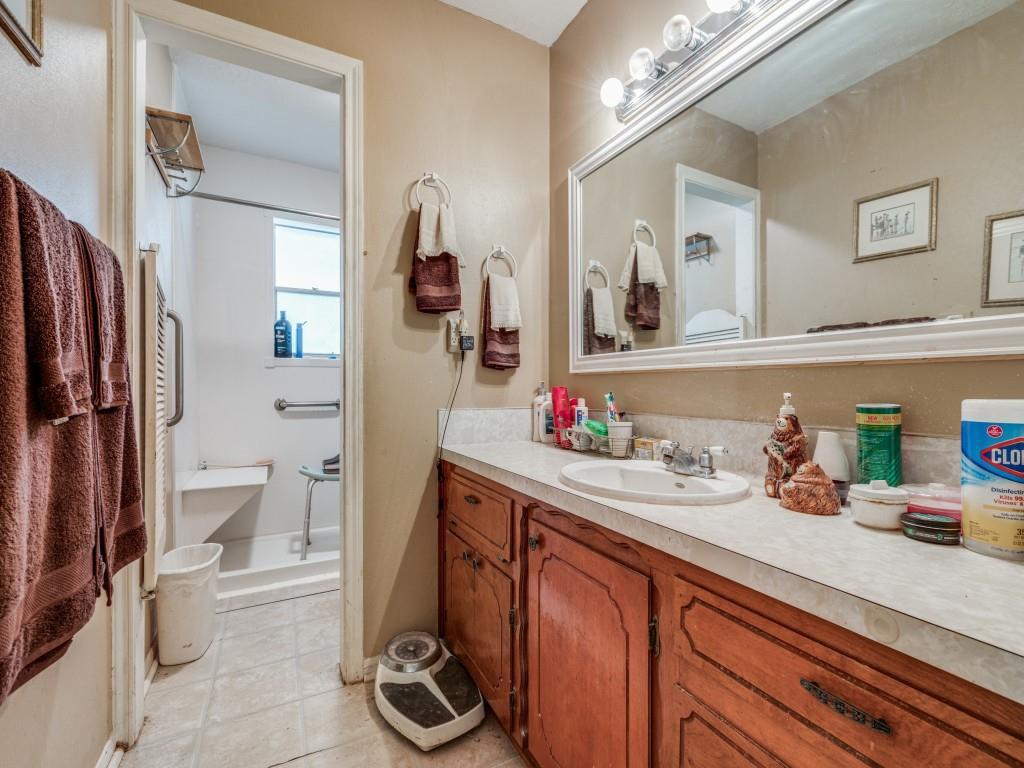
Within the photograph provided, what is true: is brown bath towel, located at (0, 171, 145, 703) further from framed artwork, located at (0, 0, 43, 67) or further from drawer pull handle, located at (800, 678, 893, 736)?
drawer pull handle, located at (800, 678, 893, 736)

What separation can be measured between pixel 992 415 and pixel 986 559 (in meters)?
0.20

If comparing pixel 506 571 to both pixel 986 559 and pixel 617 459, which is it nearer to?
pixel 617 459

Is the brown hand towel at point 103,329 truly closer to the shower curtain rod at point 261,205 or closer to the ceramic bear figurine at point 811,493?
the ceramic bear figurine at point 811,493

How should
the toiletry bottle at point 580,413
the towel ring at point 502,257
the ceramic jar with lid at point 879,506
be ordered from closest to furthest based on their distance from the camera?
the ceramic jar with lid at point 879,506 → the toiletry bottle at point 580,413 → the towel ring at point 502,257

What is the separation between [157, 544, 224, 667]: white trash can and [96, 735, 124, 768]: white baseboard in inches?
16.9

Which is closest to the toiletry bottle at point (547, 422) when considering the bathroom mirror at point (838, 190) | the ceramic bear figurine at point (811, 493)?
the bathroom mirror at point (838, 190)

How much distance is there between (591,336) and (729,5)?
1045 millimetres

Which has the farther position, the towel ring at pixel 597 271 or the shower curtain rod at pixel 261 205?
the shower curtain rod at pixel 261 205

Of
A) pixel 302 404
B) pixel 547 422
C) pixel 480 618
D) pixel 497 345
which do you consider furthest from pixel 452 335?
pixel 302 404

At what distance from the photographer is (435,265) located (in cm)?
169

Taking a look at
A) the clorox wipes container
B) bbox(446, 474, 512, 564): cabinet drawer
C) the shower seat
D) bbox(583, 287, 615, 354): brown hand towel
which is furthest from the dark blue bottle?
the clorox wipes container

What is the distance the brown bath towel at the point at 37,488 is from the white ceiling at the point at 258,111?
1673 mm

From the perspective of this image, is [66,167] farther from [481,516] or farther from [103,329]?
[481,516]

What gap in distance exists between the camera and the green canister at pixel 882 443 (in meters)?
Result: 0.85
